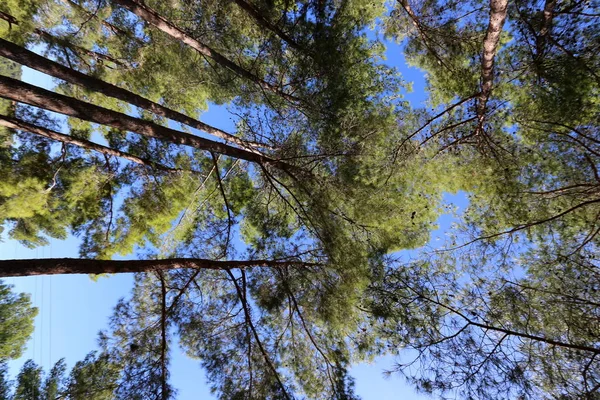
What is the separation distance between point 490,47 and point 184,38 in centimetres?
473

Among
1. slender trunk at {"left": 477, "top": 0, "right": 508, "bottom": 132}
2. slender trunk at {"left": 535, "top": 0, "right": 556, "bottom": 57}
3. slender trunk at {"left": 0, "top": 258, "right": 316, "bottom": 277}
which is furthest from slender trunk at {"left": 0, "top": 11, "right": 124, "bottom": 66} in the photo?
slender trunk at {"left": 535, "top": 0, "right": 556, "bottom": 57}

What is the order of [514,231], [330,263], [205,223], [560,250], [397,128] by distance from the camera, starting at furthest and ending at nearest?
[205,223]
[397,128]
[330,263]
[514,231]
[560,250]

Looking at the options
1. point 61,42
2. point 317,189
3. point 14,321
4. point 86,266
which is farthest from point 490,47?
point 61,42

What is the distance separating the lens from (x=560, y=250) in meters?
4.12

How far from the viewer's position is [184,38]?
543cm

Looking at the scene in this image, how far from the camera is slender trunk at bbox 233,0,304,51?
557 centimetres

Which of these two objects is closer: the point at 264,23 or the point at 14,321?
the point at 14,321

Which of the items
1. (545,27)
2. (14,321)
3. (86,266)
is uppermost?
(14,321)

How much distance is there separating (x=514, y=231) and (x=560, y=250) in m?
0.55

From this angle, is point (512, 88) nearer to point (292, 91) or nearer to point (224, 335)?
point (292, 91)

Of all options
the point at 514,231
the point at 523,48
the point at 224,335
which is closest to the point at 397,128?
the point at 523,48

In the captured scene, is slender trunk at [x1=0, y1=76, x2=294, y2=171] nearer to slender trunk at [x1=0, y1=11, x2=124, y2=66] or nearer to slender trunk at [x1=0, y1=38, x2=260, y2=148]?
slender trunk at [x1=0, y1=38, x2=260, y2=148]

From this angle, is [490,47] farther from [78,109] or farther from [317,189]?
[78,109]

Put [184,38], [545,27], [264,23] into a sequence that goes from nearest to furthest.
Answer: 1. [545,27]
2. [184,38]
3. [264,23]
